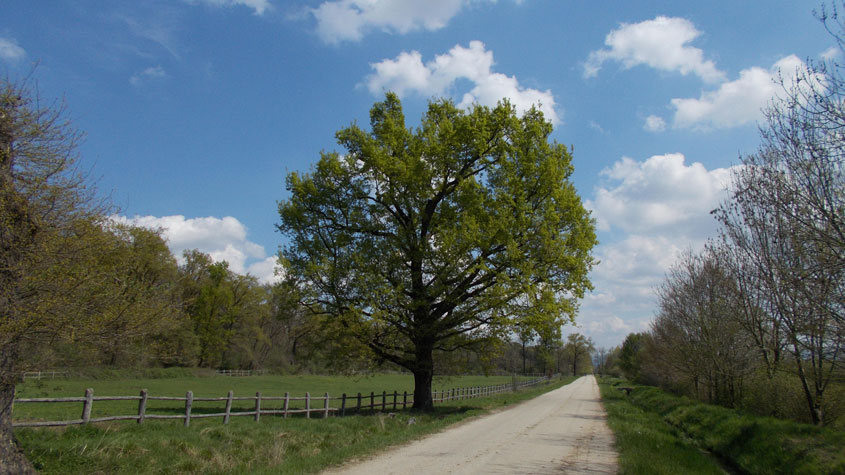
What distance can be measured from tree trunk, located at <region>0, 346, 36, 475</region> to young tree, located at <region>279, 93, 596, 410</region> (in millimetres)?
10189

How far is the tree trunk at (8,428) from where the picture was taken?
7.32 meters

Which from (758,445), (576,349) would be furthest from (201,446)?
(576,349)

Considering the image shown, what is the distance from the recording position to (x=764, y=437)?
1298cm

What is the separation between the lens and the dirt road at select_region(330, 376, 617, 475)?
893cm

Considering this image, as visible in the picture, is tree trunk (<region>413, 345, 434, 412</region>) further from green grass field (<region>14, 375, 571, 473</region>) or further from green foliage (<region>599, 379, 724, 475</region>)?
green foliage (<region>599, 379, 724, 475</region>)

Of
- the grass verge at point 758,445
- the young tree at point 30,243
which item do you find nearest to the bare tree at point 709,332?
the grass verge at point 758,445

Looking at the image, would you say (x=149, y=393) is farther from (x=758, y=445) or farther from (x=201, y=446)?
(x=758, y=445)

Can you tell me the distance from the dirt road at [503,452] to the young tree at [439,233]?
4.05 metres

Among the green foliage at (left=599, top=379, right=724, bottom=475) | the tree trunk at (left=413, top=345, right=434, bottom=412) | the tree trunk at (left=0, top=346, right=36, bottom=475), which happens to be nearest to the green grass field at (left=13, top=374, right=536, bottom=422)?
the tree trunk at (left=413, top=345, right=434, bottom=412)

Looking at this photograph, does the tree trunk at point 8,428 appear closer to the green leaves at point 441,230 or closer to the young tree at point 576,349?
the green leaves at point 441,230

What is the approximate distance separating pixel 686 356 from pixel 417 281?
54.9 ft

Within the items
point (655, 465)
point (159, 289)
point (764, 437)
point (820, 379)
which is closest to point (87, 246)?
point (159, 289)

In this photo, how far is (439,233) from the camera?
18422 millimetres

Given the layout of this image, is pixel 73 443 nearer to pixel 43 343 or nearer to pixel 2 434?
pixel 2 434
